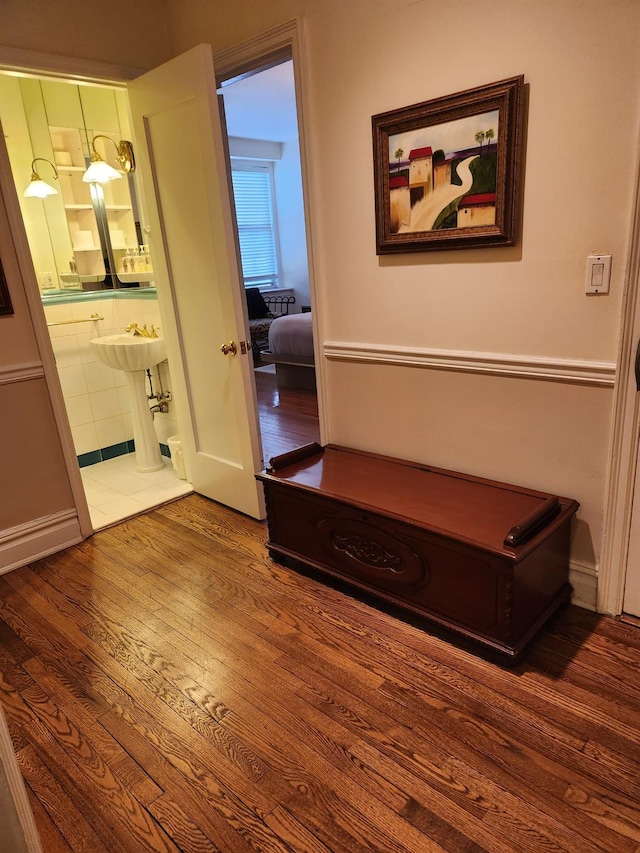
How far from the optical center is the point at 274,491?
2.41 metres

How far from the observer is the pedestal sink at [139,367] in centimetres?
340

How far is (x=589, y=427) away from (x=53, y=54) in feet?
8.98

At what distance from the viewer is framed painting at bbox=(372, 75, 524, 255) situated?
184cm

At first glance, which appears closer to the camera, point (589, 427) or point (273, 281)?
point (589, 427)

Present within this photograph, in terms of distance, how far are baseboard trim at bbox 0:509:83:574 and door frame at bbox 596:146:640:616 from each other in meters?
2.40

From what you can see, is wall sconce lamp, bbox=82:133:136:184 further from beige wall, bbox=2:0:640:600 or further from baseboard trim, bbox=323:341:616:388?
baseboard trim, bbox=323:341:616:388

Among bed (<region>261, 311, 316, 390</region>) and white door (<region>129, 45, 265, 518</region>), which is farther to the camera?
bed (<region>261, 311, 316, 390</region>)

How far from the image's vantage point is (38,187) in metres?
3.58

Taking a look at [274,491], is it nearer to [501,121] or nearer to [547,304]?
[547,304]

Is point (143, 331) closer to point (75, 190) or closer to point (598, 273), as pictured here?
point (75, 190)

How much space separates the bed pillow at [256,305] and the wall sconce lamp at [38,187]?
13.4 ft

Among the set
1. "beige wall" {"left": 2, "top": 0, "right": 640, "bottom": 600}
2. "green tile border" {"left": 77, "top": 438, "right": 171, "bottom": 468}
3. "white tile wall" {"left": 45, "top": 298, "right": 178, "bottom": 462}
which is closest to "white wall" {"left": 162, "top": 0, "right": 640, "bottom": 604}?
"beige wall" {"left": 2, "top": 0, "right": 640, "bottom": 600}

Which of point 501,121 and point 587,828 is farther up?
point 501,121

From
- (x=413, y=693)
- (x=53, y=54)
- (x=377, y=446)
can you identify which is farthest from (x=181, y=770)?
(x=53, y=54)
